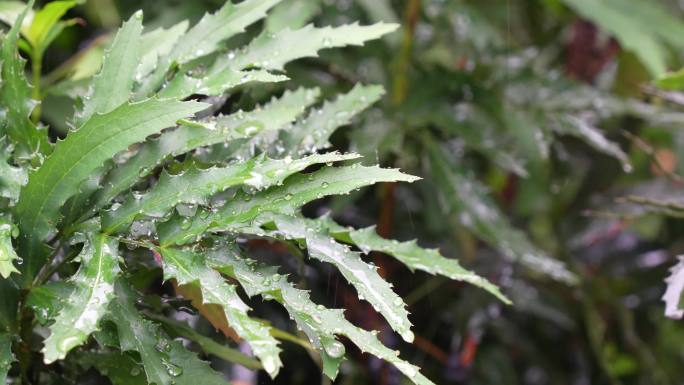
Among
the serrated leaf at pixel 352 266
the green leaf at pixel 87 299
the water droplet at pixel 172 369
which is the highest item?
the green leaf at pixel 87 299

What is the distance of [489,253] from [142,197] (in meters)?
1.03

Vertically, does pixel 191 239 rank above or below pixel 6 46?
below

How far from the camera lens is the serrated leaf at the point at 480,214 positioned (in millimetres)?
1227

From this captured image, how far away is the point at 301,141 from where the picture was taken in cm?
82

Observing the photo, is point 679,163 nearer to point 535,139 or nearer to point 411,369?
point 535,139

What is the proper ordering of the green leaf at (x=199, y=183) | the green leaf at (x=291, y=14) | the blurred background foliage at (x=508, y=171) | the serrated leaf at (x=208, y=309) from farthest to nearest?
the blurred background foliage at (x=508, y=171) → the green leaf at (x=291, y=14) → the serrated leaf at (x=208, y=309) → the green leaf at (x=199, y=183)

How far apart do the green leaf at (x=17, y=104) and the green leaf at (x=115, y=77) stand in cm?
5

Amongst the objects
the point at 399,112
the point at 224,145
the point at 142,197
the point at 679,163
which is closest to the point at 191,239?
the point at 142,197

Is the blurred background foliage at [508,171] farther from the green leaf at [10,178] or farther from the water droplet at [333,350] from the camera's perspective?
the water droplet at [333,350]

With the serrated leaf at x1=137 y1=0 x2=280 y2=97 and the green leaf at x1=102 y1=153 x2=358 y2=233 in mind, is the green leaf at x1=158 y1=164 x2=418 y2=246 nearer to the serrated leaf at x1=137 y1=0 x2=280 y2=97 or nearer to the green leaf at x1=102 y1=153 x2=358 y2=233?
the green leaf at x1=102 y1=153 x2=358 y2=233

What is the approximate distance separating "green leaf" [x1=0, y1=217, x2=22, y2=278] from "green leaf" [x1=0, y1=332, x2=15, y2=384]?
81 mm

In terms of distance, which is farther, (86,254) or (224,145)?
(224,145)

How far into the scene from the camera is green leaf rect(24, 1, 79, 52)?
0.91 m

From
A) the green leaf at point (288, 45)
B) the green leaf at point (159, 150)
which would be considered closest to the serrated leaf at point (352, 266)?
the green leaf at point (159, 150)
